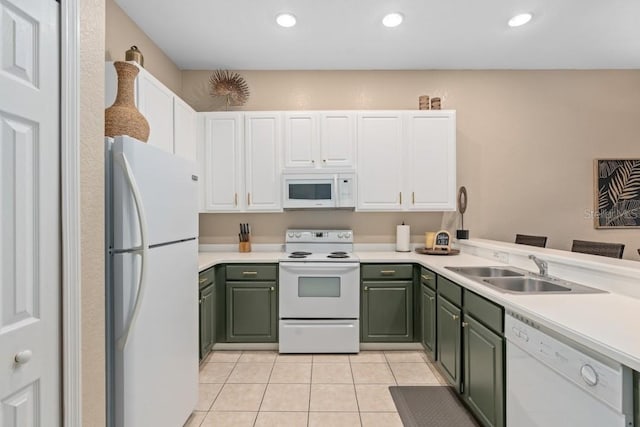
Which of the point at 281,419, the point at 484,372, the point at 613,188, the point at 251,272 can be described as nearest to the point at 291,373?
the point at 281,419

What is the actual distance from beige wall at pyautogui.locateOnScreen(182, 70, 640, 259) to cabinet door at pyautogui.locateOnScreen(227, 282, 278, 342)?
0.99 m

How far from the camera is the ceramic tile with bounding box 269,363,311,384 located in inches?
102

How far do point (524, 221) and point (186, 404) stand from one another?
364 centimetres

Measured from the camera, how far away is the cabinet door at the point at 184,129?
2.81 meters

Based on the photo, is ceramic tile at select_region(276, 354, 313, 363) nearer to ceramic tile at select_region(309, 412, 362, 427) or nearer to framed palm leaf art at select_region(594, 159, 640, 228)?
ceramic tile at select_region(309, 412, 362, 427)

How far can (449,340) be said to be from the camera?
233 cm

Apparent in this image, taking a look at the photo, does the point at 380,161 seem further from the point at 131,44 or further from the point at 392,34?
the point at 131,44

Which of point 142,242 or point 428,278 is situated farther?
point 428,278

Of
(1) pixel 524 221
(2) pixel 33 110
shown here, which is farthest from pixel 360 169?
(2) pixel 33 110

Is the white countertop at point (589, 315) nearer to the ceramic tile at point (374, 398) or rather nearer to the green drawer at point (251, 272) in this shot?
the ceramic tile at point (374, 398)

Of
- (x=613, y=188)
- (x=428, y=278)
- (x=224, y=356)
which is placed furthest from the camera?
(x=613, y=188)

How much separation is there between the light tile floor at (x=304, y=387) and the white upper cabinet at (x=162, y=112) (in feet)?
6.15

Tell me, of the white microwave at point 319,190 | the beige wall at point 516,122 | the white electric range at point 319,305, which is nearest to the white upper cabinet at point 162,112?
the beige wall at point 516,122

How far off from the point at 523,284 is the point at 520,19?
2.13 meters
